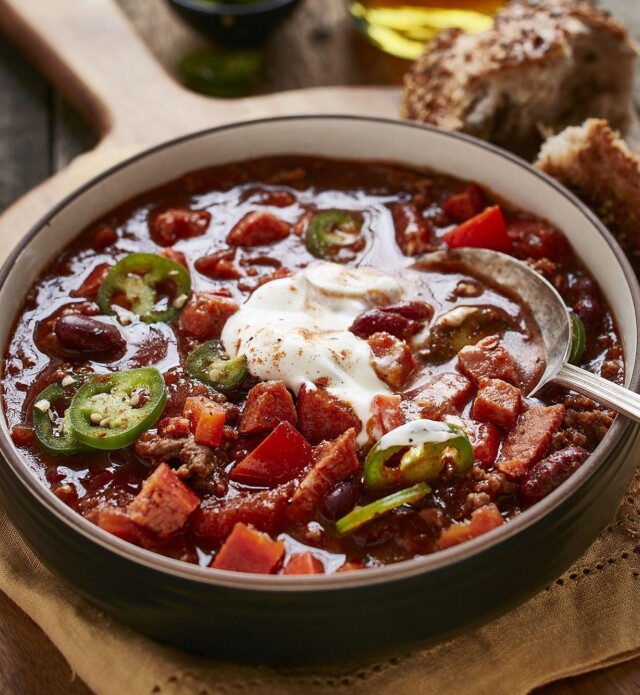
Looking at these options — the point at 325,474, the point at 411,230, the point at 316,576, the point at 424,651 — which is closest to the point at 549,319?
the point at 411,230

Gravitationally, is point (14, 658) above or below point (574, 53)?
below

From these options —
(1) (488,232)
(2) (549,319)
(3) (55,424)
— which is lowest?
(3) (55,424)

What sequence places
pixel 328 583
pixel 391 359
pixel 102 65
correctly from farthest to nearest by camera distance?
1. pixel 102 65
2. pixel 391 359
3. pixel 328 583

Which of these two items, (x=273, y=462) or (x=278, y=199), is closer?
(x=273, y=462)

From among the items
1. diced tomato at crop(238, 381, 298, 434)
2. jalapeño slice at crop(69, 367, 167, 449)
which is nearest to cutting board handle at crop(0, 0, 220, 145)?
jalapeño slice at crop(69, 367, 167, 449)

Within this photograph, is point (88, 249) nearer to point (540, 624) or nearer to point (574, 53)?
point (540, 624)

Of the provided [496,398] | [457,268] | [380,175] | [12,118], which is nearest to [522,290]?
[457,268]

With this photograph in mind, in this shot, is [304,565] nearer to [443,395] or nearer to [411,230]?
[443,395]
